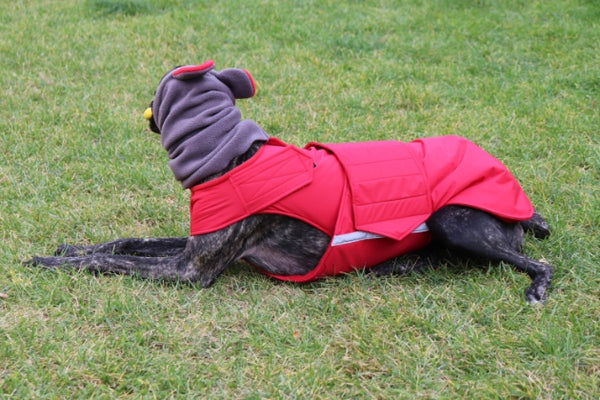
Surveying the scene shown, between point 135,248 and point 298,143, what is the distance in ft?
6.40

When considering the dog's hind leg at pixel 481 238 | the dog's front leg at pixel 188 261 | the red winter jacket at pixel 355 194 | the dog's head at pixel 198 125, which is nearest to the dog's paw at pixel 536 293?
the dog's hind leg at pixel 481 238

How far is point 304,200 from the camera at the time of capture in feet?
11.7

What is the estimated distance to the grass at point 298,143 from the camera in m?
3.04

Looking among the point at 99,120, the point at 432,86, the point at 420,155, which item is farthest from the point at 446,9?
the point at 420,155

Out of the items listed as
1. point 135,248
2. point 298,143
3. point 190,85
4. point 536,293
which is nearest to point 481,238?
point 536,293

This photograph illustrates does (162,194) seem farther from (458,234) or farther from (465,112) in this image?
(465,112)

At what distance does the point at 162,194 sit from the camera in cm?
486

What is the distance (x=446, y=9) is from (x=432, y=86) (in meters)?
2.29

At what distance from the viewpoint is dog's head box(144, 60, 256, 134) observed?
3428 millimetres


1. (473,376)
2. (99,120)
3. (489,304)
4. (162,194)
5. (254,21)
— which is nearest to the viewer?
(473,376)

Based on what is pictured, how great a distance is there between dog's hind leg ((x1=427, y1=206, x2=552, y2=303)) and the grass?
89 millimetres

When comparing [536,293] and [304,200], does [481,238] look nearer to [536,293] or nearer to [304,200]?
[536,293]

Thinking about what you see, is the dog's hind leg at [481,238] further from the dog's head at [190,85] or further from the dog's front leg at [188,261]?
the dog's head at [190,85]

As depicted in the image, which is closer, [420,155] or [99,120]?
[420,155]
